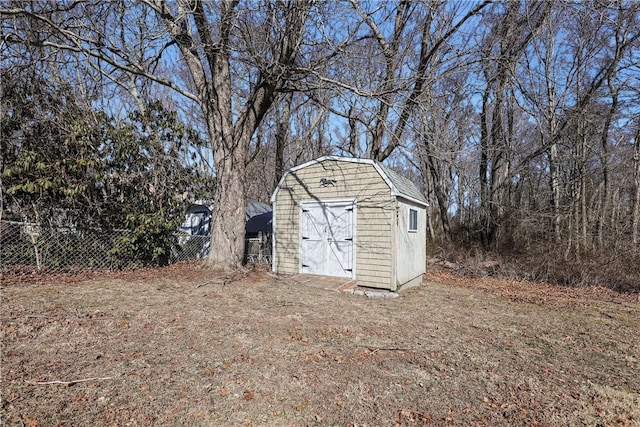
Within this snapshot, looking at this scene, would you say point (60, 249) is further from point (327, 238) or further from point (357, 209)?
point (357, 209)

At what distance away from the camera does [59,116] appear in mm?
7238

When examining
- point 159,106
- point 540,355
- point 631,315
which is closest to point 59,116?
point 159,106

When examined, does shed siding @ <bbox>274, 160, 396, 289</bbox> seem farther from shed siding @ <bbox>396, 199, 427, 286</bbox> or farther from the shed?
shed siding @ <bbox>396, 199, 427, 286</bbox>

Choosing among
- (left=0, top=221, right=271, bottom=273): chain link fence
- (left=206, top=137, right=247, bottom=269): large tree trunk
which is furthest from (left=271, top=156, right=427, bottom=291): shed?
(left=0, top=221, right=271, bottom=273): chain link fence

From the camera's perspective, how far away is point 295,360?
3490mm

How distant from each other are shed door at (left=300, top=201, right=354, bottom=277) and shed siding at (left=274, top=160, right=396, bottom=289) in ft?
0.58

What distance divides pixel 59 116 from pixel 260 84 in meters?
4.30

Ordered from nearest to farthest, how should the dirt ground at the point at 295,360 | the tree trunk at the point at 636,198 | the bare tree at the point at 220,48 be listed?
the dirt ground at the point at 295,360
the bare tree at the point at 220,48
the tree trunk at the point at 636,198

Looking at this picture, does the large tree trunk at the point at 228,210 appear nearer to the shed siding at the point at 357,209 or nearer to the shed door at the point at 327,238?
the shed siding at the point at 357,209

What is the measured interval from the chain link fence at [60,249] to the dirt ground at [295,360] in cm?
83

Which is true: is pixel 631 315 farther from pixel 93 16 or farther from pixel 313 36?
pixel 93 16

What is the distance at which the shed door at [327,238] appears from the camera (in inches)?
312

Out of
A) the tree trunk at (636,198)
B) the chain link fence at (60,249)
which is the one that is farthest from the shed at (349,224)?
the tree trunk at (636,198)

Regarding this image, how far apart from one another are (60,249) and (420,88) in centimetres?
914
